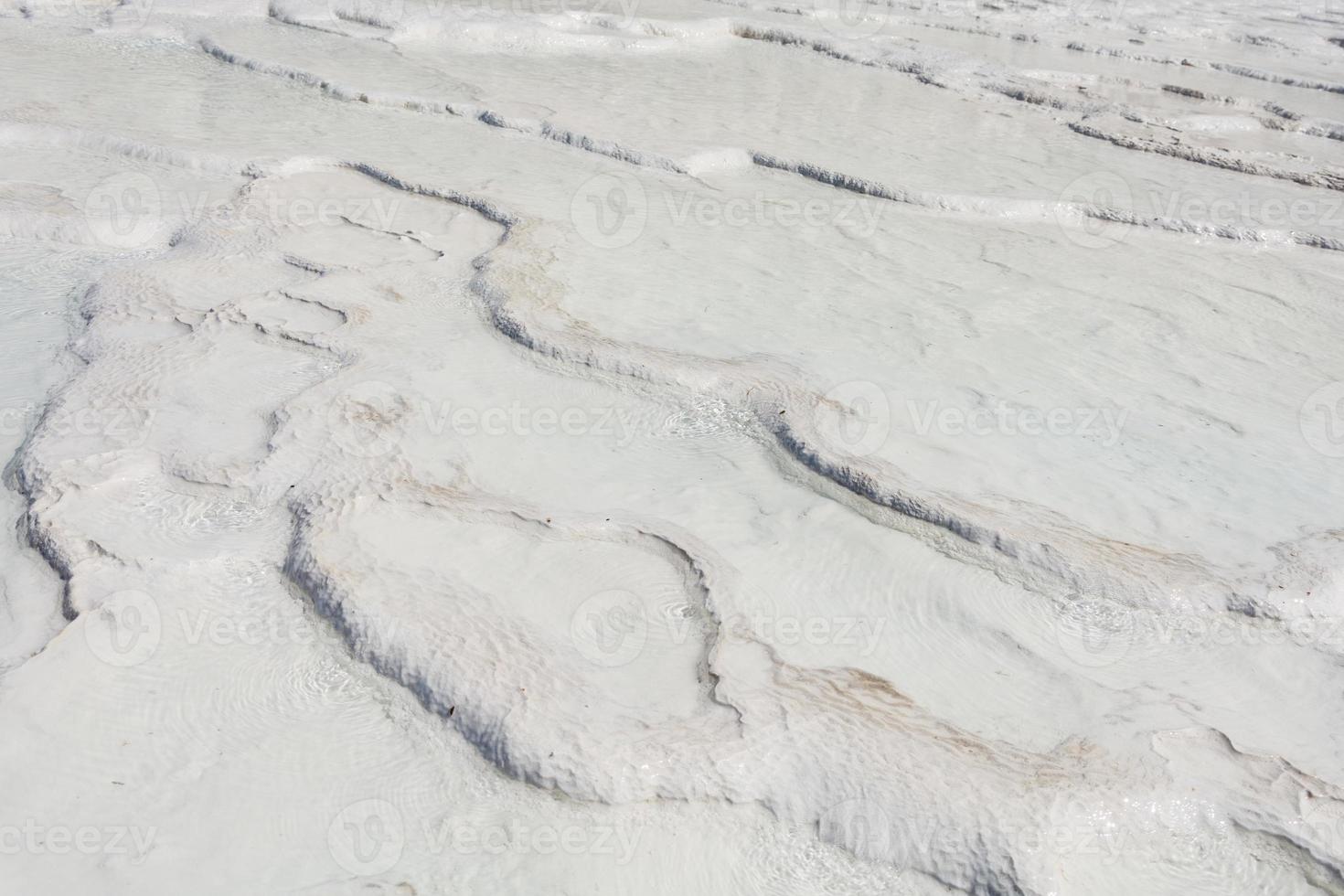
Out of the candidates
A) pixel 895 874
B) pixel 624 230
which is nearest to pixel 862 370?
pixel 624 230

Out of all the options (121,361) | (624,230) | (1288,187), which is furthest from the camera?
(1288,187)

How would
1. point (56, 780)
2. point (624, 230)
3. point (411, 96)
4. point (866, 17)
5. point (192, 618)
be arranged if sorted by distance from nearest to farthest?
point (56, 780) → point (192, 618) → point (624, 230) → point (411, 96) → point (866, 17)

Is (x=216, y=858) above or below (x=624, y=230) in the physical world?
below

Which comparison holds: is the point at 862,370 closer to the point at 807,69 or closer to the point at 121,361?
the point at 121,361

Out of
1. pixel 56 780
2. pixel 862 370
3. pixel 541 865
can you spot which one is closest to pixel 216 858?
pixel 56 780

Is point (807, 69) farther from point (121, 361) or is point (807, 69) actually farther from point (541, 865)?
point (541, 865)

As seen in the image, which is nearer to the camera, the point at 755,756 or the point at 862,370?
the point at 755,756

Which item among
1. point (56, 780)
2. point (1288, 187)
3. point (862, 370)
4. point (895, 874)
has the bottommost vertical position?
point (56, 780)
